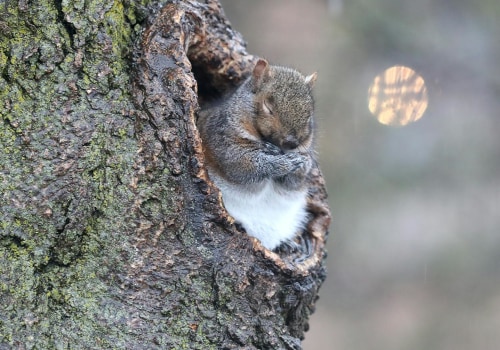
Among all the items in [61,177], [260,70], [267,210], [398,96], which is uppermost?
[398,96]

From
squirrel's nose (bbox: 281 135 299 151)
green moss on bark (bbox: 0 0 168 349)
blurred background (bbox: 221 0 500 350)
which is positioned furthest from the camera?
blurred background (bbox: 221 0 500 350)

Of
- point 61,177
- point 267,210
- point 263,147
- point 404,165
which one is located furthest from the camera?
point 404,165

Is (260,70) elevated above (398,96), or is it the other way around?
(398,96)

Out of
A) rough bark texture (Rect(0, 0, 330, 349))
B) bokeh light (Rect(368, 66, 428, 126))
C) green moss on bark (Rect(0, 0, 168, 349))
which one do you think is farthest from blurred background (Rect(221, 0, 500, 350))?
green moss on bark (Rect(0, 0, 168, 349))

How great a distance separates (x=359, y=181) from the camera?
20.5 ft

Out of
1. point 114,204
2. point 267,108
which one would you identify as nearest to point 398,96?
point 267,108

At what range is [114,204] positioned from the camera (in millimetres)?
2096

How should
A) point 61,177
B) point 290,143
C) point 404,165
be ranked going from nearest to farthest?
point 61,177 → point 290,143 → point 404,165

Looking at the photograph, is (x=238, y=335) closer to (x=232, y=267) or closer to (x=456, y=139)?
(x=232, y=267)

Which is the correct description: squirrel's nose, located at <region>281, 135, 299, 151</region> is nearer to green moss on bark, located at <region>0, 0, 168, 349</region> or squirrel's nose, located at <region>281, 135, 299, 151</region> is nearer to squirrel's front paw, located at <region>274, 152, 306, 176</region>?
squirrel's front paw, located at <region>274, 152, 306, 176</region>

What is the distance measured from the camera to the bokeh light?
510cm

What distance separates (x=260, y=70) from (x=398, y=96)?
246cm

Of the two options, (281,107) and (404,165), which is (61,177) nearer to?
(281,107)

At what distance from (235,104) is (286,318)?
2.83ft
